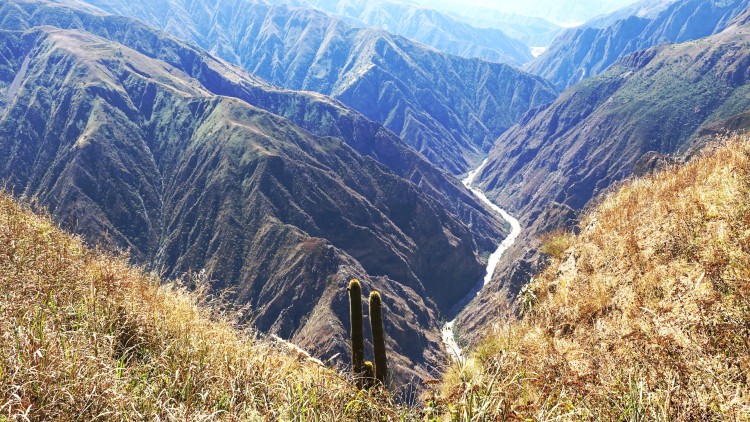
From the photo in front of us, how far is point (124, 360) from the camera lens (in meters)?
6.16

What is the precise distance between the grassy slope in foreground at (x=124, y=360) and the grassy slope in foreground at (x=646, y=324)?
82.2 inches

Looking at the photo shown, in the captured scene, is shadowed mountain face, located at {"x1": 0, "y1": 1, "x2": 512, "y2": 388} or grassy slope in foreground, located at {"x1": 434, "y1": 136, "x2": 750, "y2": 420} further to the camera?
shadowed mountain face, located at {"x1": 0, "y1": 1, "x2": 512, "y2": 388}

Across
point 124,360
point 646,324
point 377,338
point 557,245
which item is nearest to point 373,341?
point 377,338

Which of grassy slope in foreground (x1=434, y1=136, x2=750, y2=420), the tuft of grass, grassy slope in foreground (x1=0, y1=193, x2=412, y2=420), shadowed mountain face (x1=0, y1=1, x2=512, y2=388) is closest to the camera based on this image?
grassy slope in foreground (x1=0, y1=193, x2=412, y2=420)

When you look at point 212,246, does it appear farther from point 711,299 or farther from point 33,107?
point 33,107

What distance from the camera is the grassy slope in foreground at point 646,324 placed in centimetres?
450

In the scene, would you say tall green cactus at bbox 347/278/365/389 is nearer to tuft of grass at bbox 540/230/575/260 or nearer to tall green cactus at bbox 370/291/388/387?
tall green cactus at bbox 370/291/388/387

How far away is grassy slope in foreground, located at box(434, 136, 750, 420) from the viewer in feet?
14.8

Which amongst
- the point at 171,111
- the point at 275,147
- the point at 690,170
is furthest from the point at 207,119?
the point at 690,170

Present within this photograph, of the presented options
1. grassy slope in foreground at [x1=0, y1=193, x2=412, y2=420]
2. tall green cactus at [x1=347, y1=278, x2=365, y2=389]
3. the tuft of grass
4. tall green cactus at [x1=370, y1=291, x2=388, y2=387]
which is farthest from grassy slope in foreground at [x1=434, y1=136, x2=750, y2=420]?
grassy slope in foreground at [x1=0, y1=193, x2=412, y2=420]

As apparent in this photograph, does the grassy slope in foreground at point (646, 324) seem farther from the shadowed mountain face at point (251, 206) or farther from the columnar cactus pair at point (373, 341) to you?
the shadowed mountain face at point (251, 206)

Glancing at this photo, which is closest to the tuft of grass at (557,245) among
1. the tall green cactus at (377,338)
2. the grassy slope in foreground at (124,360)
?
the tall green cactus at (377,338)

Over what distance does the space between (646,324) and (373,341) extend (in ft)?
12.7

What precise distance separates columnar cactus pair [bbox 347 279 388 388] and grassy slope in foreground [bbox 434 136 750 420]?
1052mm
